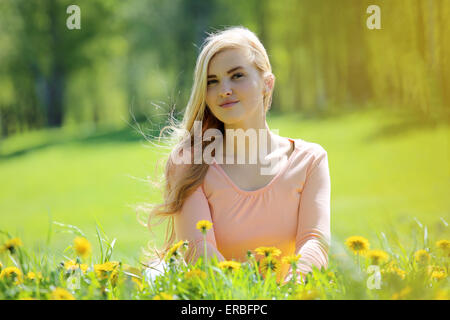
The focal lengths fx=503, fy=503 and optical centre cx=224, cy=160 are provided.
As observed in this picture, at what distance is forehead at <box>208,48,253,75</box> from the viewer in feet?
6.77

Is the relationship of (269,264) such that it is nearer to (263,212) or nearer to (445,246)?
(263,212)

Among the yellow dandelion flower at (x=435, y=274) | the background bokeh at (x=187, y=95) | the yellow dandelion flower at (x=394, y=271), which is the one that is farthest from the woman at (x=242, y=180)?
the background bokeh at (x=187, y=95)

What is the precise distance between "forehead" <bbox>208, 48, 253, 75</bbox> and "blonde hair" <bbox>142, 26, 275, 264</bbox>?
0.7 inches

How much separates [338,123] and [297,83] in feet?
10.1

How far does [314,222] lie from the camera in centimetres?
193

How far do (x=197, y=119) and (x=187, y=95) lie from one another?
37.0ft

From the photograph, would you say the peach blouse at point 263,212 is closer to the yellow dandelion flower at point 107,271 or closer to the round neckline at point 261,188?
the round neckline at point 261,188

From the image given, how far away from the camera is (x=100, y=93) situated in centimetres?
1939

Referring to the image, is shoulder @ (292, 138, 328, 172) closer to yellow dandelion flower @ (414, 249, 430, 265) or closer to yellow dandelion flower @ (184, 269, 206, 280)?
yellow dandelion flower @ (414, 249, 430, 265)

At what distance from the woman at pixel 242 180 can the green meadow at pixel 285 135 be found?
397 cm

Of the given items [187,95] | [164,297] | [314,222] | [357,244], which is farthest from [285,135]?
[164,297]

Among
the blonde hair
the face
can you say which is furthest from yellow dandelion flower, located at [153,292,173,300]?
the face

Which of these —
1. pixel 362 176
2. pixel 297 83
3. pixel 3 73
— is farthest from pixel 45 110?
pixel 362 176

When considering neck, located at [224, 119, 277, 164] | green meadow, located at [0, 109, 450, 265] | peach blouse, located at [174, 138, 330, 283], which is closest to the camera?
peach blouse, located at [174, 138, 330, 283]
